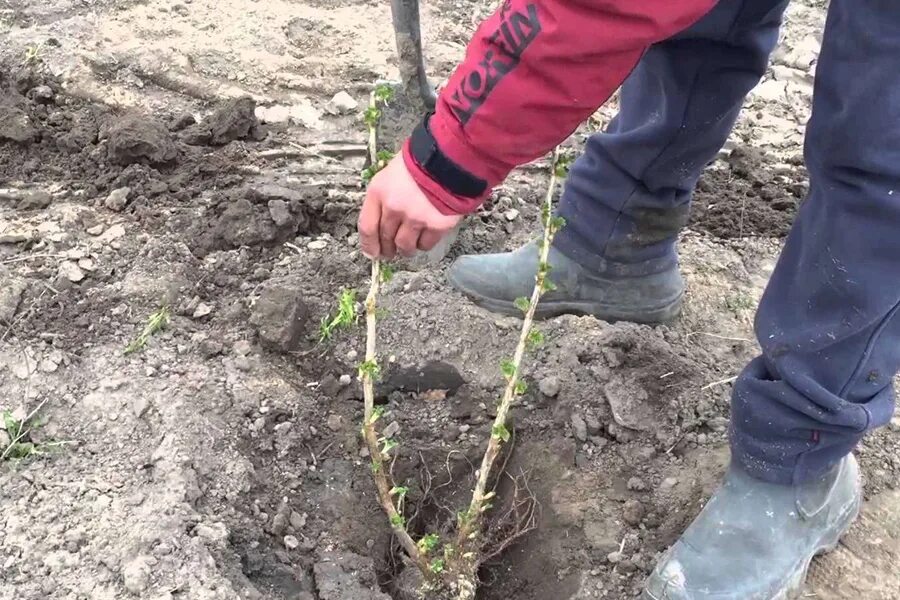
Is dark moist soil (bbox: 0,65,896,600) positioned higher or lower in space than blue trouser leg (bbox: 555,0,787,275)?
lower

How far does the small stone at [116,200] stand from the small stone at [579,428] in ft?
4.92

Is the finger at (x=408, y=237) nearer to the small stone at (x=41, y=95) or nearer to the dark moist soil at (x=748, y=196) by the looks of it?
the dark moist soil at (x=748, y=196)

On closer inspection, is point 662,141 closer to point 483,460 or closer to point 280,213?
point 483,460

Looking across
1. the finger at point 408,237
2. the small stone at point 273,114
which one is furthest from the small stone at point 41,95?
the finger at point 408,237

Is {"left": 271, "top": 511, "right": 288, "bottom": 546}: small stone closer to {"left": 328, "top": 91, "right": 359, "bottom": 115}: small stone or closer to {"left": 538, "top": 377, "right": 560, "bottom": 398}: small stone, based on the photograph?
{"left": 538, "top": 377, "right": 560, "bottom": 398}: small stone

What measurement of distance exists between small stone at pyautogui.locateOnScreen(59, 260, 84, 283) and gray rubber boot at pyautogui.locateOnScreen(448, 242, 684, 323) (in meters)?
0.98

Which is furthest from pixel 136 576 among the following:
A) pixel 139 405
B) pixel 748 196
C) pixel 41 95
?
pixel 748 196

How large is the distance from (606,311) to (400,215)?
1112mm

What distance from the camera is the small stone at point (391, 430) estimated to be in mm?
2135

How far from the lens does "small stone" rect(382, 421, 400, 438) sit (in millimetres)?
2135

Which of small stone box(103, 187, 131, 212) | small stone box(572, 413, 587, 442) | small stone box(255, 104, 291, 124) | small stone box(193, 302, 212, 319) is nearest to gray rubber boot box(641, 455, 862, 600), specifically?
small stone box(572, 413, 587, 442)

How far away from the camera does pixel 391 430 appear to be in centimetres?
214

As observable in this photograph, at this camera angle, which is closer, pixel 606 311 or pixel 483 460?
pixel 483 460

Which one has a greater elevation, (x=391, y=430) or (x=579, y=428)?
(x=579, y=428)
